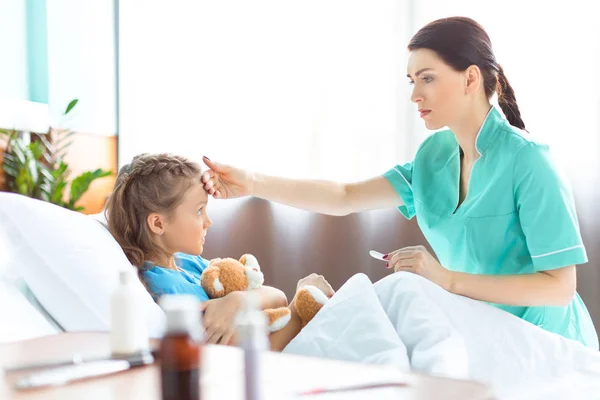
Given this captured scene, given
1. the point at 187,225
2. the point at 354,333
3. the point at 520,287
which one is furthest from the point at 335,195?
the point at 354,333

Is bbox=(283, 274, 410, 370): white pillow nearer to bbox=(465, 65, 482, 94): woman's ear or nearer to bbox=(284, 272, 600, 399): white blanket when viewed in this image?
bbox=(284, 272, 600, 399): white blanket

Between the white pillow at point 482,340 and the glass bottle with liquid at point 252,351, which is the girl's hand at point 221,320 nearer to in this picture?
the white pillow at point 482,340

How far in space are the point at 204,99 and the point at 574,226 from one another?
6.83 feet

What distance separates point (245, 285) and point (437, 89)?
2.50 ft

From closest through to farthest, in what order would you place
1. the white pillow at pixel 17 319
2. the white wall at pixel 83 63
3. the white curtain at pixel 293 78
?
the white pillow at pixel 17 319 < the white curtain at pixel 293 78 < the white wall at pixel 83 63

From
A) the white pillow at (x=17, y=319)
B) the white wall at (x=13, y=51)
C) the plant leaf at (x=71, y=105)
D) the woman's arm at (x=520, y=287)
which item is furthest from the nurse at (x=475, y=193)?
the white wall at (x=13, y=51)

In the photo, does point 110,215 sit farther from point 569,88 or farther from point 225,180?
point 569,88

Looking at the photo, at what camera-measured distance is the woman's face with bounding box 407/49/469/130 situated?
1915 mm

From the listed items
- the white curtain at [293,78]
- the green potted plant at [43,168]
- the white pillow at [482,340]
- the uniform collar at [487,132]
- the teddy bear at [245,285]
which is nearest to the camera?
the white pillow at [482,340]

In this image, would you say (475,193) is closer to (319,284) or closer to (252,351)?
(319,284)

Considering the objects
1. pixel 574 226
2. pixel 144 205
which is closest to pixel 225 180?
pixel 144 205

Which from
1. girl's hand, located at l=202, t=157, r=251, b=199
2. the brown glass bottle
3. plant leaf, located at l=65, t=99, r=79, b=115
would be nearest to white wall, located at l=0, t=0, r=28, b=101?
plant leaf, located at l=65, t=99, r=79, b=115

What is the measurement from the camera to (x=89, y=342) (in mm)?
1059

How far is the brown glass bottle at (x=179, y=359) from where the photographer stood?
25.0 inches
